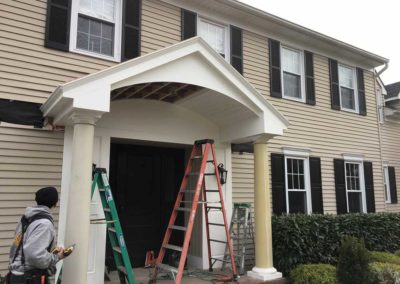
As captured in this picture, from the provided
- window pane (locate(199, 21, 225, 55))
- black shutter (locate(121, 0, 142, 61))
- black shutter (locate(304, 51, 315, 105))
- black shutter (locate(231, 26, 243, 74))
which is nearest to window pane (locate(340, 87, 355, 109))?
black shutter (locate(304, 51, 315, 105))

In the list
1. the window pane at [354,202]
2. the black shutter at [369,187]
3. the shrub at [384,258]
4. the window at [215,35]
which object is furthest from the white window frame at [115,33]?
the black shutter at [369,187]

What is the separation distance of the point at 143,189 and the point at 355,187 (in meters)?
6.41

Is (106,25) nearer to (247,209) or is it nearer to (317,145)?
(247,209)

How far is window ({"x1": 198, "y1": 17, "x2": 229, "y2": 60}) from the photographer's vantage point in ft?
25.7

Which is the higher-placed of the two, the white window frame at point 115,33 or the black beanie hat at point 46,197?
the white window frame at point 115,33

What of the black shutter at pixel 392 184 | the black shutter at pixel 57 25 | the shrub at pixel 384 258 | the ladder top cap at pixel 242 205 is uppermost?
the black shutter at pixel 57 25

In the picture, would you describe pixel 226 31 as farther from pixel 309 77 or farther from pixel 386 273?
pixel 386 273

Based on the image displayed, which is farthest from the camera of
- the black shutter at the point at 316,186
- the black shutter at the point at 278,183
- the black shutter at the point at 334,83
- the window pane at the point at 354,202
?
the window pane at the point at 354,202

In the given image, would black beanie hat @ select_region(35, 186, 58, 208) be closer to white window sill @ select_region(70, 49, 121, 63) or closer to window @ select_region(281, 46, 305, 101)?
white window sill @ select_region(70, 49, 121, 63)

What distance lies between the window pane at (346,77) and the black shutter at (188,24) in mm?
5105

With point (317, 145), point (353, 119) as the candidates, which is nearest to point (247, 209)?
point (317, 145)

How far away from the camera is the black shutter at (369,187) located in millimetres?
10352

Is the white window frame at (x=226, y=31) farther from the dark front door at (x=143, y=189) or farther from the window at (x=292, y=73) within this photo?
the dark front door at (x=143, y=189)

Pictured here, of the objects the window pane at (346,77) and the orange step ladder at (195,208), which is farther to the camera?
the window pane at (346,77)
